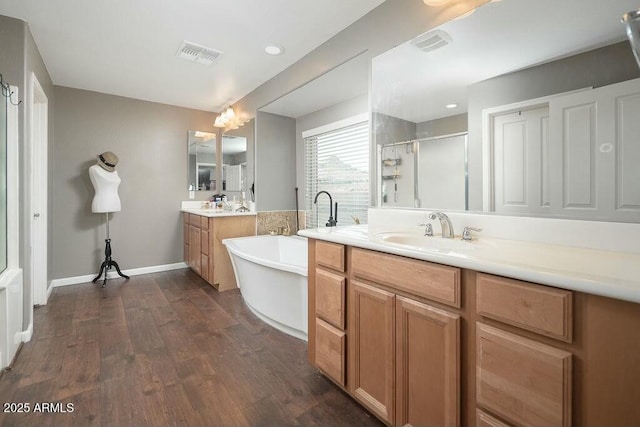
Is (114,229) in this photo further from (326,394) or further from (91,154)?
(326,394)

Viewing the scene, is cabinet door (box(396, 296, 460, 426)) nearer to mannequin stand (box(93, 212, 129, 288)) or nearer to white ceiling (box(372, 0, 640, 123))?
white ceiling (box(372, 0, 640, 123))

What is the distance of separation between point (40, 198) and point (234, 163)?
7.23ft

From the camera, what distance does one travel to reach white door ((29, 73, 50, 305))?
2934mm

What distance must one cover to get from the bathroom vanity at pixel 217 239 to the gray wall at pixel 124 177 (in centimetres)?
74

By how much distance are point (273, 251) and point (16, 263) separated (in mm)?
2209

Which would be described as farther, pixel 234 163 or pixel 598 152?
pixel 234 163

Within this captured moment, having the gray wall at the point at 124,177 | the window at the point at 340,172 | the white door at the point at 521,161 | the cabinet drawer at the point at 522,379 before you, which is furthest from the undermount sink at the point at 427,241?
the gray wall at the point at 124,177

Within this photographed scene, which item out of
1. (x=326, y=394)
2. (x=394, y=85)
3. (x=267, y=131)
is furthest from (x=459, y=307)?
(x=267, y=131)

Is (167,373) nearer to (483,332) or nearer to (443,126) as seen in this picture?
(483,332)

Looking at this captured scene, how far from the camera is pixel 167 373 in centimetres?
182

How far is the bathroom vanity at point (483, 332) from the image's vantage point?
0.74 metres

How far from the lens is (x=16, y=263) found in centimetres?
214

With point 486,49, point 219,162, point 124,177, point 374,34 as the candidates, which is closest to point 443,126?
point 486,49

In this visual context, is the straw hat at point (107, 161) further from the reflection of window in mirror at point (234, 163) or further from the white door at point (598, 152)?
the white door at point (598, 152)
